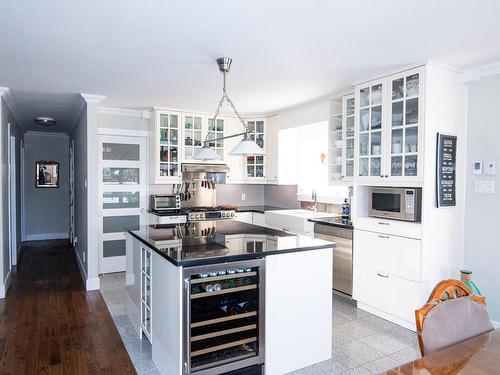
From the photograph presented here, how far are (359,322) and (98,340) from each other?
7.85ft

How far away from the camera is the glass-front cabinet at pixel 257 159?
19.5 ft

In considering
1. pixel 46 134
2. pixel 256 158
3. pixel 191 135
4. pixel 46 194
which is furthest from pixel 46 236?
pixel 256 158

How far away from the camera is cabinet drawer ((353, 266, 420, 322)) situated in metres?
3.32

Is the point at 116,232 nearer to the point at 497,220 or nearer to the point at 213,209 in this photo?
the point at 213,209

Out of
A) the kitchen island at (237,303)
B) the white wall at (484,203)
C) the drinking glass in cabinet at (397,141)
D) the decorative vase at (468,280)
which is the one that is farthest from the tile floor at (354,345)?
the drinking glass in cabinet at (397,141)

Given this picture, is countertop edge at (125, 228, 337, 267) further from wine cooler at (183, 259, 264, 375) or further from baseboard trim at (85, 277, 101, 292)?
baseboard trim at (85, 277, 101, 292)

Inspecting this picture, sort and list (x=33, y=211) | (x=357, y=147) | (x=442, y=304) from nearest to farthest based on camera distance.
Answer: (x=442, y=304) < (x=357, y=147) < (x=33, y=211)

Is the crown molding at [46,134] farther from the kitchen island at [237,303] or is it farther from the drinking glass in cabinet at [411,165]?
the drinking glass in cabinet at [411,165]

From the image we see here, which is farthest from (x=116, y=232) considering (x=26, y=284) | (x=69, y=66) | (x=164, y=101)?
(x=69, y=66)

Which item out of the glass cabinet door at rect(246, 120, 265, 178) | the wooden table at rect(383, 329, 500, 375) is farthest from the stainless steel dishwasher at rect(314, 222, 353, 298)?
the wooden table at rect(383, 329, 500, 375)

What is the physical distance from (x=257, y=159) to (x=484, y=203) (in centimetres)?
339

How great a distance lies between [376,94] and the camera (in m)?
3.63

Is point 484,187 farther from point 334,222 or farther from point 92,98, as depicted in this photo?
point 92,98

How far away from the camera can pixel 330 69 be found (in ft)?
11.1
